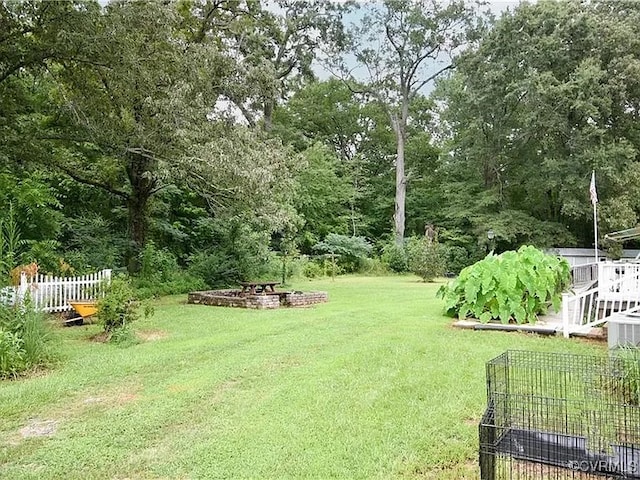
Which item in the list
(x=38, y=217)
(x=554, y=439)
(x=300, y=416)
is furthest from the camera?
(x=38, y=217)

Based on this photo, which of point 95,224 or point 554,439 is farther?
point 95,224

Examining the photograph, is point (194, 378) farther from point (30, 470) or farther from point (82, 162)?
point (82, 162)

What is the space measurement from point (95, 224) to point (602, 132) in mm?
19228

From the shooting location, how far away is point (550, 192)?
949 inches

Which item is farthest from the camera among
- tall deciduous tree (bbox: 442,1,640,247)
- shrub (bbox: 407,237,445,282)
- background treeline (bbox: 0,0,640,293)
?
tall deciduous tree (bbox: 442,1,640,247)

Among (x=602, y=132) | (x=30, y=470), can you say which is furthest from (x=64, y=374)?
(x=602, y=132)

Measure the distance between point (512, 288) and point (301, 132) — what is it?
73.0 ft

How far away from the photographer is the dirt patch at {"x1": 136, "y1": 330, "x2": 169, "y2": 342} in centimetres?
758

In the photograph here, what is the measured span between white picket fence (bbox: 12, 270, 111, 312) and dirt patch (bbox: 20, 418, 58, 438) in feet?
15.1

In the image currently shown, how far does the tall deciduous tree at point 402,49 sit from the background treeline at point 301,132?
10 cm

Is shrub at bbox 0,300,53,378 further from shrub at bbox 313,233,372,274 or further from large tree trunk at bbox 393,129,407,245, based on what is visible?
large tree trunk at bbox 393,129,407,245

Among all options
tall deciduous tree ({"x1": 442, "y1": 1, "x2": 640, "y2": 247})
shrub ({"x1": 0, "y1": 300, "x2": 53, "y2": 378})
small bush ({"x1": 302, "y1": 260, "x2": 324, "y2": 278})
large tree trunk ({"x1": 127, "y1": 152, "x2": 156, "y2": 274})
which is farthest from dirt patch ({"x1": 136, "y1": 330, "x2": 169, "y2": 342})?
tall deciduous tree ({"x1": 442, "y1": 1, "x2": 640, "y2": 247})

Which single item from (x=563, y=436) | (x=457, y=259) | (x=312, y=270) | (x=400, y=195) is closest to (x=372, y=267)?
(x=312, y=270)

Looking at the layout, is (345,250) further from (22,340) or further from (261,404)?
(261,404)
